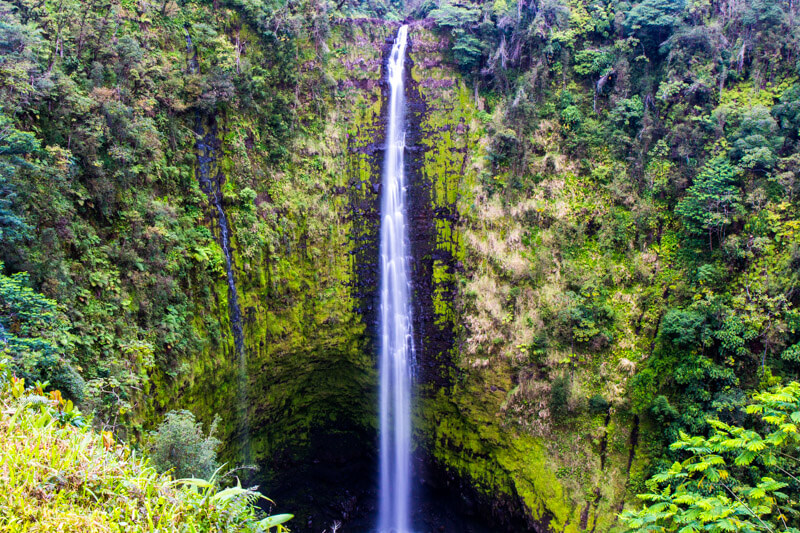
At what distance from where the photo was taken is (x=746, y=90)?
40.3ft

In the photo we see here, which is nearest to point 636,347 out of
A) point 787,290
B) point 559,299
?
point 559,299

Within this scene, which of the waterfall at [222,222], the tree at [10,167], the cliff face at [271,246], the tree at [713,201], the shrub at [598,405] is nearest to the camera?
the tree at [10,167]

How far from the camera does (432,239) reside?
14844mm

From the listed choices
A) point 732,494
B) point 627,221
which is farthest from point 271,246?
point 732,494

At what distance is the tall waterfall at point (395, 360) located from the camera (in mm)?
14602

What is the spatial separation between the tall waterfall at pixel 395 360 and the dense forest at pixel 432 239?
502mm

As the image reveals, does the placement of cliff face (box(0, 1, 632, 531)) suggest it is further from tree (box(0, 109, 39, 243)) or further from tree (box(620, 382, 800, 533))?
tree (box(620, 382, 800, 533))

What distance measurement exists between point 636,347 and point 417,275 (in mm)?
6973

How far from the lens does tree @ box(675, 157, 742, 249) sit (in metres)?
11.2

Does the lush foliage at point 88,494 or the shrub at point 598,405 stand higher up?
the lush foliage at point 88,494

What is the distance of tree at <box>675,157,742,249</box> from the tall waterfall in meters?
8.53

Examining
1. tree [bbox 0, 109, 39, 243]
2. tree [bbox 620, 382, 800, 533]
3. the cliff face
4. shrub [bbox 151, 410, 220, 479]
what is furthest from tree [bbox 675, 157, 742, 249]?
tree [bbox 0, 109, 39, 243]

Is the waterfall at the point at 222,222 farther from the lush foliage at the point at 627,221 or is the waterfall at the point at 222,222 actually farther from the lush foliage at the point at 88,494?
the lush foliage at the point at 88,494

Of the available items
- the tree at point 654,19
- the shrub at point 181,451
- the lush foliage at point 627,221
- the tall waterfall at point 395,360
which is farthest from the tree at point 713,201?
the shrub at point 181,451
